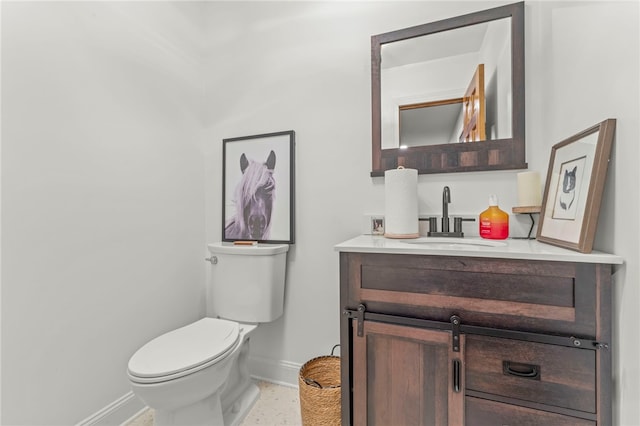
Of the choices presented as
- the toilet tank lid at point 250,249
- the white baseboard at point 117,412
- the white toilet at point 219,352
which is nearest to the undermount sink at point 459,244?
the toilet tank lid at point 250,249

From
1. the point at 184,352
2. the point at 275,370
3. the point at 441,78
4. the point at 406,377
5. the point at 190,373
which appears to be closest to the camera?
the point at 406,377

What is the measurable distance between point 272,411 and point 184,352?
0.62m

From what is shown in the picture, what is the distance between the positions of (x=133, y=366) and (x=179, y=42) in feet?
5.76

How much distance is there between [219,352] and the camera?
48.1 inches

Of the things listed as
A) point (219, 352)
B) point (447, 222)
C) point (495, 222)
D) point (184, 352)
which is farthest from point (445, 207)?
point (184, 352)

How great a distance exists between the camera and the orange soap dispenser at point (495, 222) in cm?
124

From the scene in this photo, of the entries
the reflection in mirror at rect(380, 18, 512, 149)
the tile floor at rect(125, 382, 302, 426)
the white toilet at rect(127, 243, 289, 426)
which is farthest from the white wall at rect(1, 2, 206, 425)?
the reflection in mirror at rect(380, 18, 512, 149)

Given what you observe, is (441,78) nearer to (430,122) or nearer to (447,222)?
(430,122)

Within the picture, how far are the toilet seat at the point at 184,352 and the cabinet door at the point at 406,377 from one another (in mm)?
585

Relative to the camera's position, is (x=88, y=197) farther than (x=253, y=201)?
No

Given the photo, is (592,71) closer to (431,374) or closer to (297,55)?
(431,374)

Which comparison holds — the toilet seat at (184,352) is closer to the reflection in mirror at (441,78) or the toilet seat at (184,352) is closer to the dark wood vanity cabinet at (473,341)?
the dark wood vanity cabinet at (473,341)

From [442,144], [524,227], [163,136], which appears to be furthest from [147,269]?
[524,227]

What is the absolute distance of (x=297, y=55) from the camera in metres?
1.70
